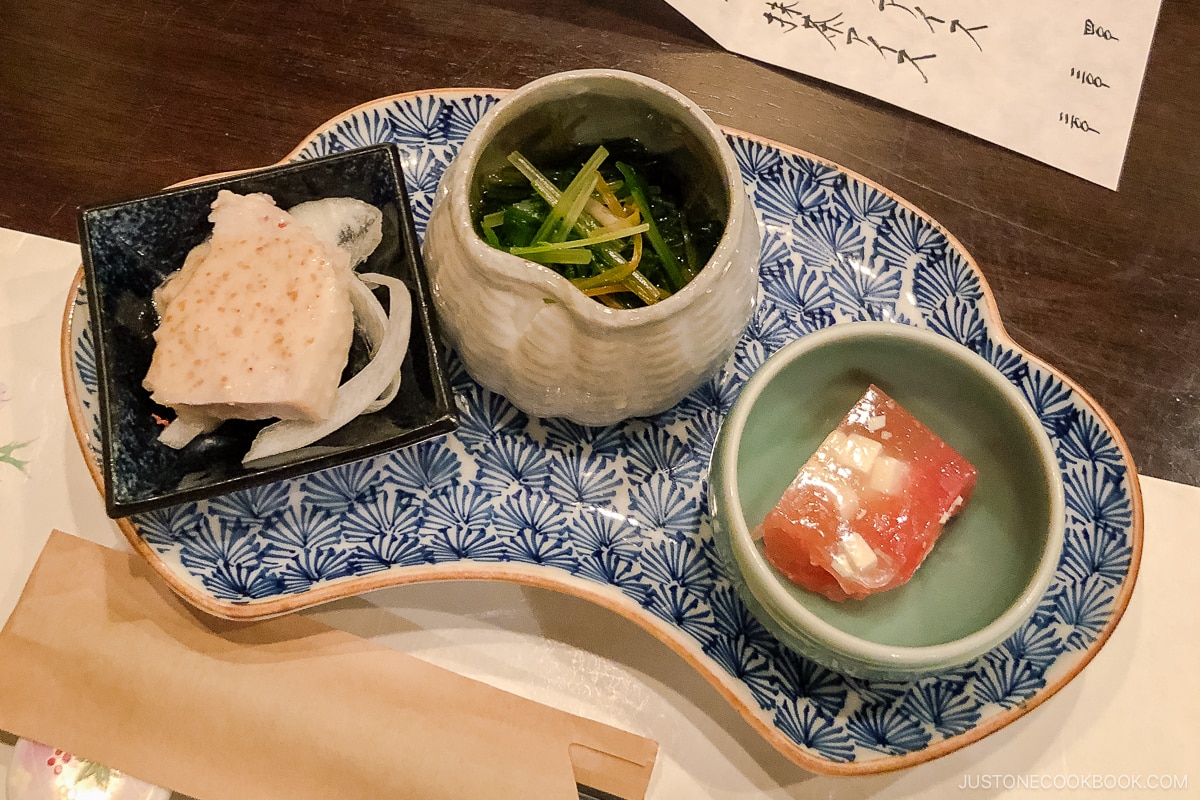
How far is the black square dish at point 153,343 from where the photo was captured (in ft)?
2.81

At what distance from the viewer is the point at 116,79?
1285 millimetres

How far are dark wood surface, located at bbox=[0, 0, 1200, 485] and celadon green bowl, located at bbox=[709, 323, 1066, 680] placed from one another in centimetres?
35

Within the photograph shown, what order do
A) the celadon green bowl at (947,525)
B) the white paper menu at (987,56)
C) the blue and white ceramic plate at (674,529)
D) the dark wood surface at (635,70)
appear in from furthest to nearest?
the white paper menu at (987,56)
the dark wood surface at (635,70)
the blue and white ceramic plate at (674,529)
the celadon green bowl at (947,525)

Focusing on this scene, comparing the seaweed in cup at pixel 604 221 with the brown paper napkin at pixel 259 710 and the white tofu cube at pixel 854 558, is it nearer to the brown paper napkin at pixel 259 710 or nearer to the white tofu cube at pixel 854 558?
the white tofu cube at pixel 854 558

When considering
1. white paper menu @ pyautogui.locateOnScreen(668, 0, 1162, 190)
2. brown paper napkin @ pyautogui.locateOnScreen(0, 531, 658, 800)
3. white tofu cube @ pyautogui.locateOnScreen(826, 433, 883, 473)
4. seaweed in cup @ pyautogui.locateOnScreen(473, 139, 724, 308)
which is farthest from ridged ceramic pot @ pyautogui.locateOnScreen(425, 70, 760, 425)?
white paper menu @ pyautogui.locateOnScreen(668, 0, 1162, 190)

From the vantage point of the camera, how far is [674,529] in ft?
3.22

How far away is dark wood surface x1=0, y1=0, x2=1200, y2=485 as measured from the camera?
1197mm

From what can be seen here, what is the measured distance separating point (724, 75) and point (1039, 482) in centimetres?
86

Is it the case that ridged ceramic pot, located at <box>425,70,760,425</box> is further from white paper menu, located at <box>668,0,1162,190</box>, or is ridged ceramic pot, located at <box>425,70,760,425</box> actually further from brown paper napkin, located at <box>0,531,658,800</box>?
white paper menu, located at <box>668,0,1162,190</box>

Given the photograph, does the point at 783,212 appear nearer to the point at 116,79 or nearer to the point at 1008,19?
the point at 1008,19

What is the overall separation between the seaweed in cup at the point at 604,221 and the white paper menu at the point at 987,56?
53 centimetres

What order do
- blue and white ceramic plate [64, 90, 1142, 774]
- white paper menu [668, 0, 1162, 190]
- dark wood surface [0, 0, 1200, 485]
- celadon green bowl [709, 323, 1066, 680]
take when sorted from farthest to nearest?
white paper menu [668, 0, 1162, 190]
dark wood surface [0, 0, 1200, 485]
blue and white ceramic plate [64, 90, 1142, 774]
celadon green bowl [709, 323, 1066, 680]

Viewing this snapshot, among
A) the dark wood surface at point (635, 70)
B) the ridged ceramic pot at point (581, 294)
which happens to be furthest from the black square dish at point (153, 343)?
the dark wood surface at point (635, 70)

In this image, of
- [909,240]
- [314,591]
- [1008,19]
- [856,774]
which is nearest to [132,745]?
[314,591]
